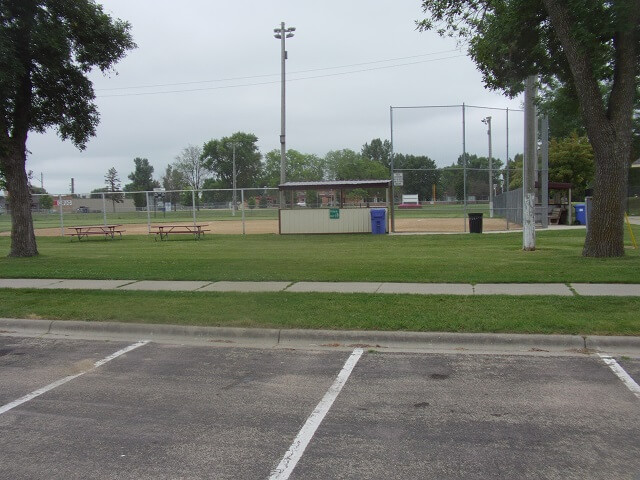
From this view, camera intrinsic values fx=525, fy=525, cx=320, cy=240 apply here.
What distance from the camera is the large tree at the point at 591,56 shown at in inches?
464

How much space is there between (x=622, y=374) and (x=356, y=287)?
5.29 meters

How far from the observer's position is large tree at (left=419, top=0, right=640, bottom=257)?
11781mm

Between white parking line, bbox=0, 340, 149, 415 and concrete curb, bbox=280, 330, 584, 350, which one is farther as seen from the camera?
concrete curb, bbox=280, 330, 584, 350

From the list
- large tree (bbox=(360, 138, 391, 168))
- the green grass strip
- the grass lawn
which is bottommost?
the green grass strip

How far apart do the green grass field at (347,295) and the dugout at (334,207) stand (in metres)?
5.99

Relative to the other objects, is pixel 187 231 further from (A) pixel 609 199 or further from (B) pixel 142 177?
(B) pixel 142 177

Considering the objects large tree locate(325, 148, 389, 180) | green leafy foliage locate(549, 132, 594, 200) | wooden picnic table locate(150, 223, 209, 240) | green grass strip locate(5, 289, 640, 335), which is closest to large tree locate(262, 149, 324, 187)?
large tree locate(325, 148, 389, 180)

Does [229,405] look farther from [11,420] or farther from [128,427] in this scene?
[11,420]

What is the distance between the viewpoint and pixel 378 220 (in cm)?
2389

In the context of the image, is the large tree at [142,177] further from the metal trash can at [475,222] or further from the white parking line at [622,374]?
the white parking line at [622,374]

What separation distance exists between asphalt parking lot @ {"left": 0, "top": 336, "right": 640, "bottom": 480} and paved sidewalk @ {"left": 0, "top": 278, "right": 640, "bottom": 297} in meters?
3.12

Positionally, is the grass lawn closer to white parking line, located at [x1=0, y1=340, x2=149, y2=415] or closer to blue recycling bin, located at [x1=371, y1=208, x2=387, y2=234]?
blue recycling bin, located at [x1=371, y1=208, x2=387, y2=234]

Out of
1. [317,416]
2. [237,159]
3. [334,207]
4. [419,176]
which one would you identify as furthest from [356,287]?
[237,159]

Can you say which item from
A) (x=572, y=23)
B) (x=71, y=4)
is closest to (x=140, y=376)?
(x=572, y=23)
